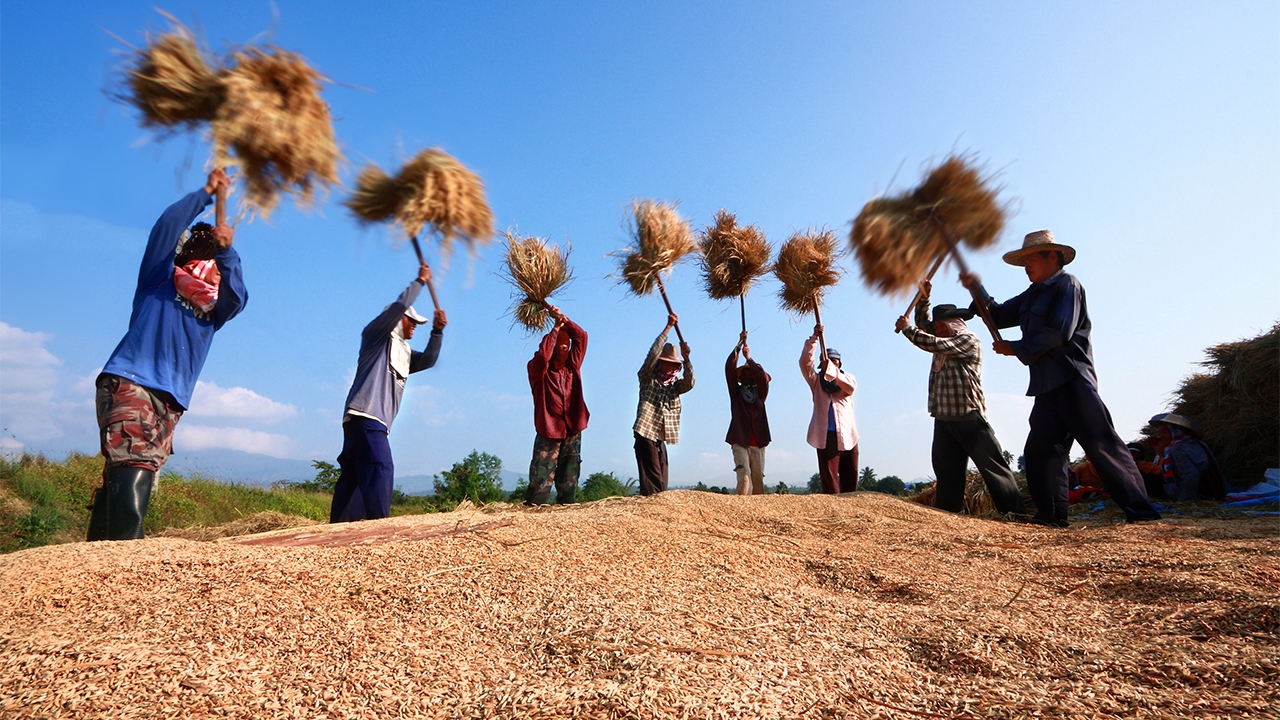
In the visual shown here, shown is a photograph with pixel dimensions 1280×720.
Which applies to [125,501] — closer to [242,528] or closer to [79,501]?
[242,528]

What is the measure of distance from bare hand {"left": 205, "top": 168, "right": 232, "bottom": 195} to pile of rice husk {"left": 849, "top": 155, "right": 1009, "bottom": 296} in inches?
141

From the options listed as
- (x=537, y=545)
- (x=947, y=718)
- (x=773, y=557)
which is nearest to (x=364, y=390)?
(x=537, y=545)

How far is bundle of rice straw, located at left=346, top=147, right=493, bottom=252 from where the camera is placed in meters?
4.63

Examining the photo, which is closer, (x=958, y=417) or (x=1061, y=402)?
(x=1061, y=402)

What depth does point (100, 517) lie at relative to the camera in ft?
10.2

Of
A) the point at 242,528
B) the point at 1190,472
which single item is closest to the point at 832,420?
the point at 1190,472

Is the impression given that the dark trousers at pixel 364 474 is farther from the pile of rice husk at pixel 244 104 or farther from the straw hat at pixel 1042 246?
the straw hat at pixel 1042 246

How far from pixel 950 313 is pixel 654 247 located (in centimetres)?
263

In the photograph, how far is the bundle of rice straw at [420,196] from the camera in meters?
4.63

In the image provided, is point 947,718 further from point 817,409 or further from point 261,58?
point 817,409

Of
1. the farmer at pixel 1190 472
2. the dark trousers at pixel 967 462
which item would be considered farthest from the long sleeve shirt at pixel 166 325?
the farmer at pixel 1190 472

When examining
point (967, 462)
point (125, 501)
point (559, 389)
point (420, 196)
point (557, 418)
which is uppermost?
point (420, 196)

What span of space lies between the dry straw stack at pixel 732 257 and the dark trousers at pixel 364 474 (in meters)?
3.74

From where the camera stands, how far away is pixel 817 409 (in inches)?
265
